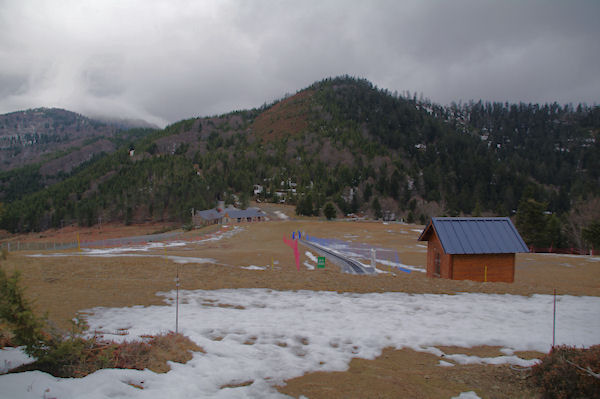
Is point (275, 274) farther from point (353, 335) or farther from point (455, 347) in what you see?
point (455, 347)

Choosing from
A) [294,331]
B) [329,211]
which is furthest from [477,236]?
[329,211]

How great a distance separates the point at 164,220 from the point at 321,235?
82.5 meters

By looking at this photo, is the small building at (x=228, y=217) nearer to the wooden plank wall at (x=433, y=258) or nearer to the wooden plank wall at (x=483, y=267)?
the wooden plank wall at (x=433, y=258)

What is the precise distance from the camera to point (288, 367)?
7211mm

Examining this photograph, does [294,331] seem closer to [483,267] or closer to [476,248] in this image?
[476,248]

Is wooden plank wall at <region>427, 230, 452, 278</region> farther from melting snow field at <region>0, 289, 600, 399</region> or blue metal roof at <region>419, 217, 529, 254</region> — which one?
melting snow field at <region>0, 289, 600, 399</region>

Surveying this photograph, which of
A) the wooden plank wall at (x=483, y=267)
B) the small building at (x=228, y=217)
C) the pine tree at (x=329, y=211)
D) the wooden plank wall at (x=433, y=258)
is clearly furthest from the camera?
the small building at (x=228, y=217)

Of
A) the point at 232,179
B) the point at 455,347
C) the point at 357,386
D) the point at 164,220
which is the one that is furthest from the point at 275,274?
the point at 232,179

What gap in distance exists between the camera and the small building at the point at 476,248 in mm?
Result: 20359

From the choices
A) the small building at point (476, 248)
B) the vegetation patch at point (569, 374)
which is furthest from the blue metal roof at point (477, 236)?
the vegetation patch at point (569, 374)

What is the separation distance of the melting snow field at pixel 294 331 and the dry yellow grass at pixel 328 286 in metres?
0.73

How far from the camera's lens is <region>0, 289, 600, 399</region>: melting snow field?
19.0 feet

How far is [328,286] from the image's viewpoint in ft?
53.8

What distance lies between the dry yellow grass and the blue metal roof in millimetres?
2500
